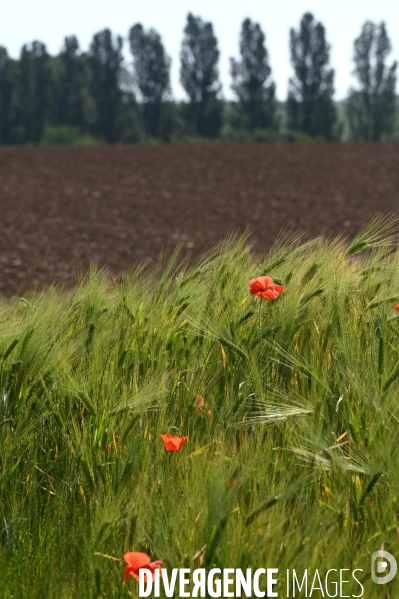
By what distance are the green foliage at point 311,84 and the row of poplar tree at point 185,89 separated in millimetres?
46

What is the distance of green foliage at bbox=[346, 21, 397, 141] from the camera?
3466 cm

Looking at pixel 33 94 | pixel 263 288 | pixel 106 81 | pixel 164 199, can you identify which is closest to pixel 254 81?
pixel 106 81

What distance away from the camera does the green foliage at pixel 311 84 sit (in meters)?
32.6

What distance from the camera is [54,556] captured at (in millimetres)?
1323

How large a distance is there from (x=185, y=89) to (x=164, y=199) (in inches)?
902

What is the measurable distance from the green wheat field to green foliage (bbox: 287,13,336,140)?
31.6 meters

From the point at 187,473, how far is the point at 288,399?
26cm

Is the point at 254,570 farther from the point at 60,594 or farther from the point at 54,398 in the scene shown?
the point at 54,398

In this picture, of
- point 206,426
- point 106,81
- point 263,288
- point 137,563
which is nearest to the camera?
point 137,563

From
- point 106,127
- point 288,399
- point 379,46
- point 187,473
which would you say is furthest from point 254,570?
point 379,46

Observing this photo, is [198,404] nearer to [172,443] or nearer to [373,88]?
[172,443]

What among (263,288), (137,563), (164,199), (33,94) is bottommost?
(137,563)

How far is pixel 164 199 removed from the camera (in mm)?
11461

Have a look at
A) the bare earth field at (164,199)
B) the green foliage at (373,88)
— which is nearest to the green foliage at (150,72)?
the green foliage at (373,88)
